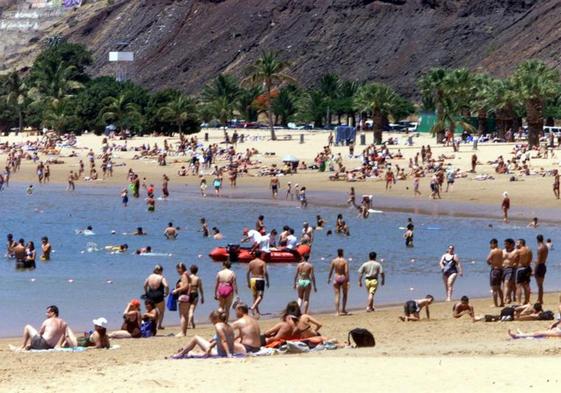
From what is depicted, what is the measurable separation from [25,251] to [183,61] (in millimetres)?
113723

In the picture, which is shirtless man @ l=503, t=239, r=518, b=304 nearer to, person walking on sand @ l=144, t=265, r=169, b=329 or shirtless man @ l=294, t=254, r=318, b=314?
shirtless man @ l=294, t=254, r=318, b=314

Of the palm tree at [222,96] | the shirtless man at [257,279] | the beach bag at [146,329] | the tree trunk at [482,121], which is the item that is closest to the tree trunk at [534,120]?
the tree trunk at [482,121]

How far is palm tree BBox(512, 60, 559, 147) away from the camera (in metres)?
66.4

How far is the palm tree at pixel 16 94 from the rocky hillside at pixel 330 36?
89.6 ft

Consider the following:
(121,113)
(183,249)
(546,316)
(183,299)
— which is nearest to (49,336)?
(183,299)

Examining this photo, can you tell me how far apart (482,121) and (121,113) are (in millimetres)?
25206

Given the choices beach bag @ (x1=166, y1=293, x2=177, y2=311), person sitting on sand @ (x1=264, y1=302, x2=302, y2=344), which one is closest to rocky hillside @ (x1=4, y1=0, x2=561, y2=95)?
beach bag @ (x1=166, y1=293, x2=177, y2=311)

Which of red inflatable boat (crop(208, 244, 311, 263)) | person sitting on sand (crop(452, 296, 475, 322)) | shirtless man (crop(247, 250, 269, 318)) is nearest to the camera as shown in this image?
person sitting on sand (crop(452, 296, 475, 322))

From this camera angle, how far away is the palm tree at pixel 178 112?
84.2 meters

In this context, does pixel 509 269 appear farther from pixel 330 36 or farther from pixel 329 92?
pixel 330 36

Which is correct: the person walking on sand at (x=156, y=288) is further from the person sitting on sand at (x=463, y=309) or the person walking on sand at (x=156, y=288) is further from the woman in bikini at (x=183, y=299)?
the person sitting on sand at (x=463, y=309)

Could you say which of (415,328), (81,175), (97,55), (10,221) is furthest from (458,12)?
(415,328)

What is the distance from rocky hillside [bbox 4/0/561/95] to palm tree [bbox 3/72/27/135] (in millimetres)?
27309

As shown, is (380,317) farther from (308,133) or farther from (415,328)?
(308,133)
